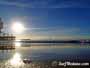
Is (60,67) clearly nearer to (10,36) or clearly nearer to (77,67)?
(77,67)

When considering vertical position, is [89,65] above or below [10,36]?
below

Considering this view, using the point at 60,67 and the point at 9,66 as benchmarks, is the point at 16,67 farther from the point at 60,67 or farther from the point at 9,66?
the point at 60,67

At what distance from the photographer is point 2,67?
233ft

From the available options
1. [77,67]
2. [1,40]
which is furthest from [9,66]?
[77,67]

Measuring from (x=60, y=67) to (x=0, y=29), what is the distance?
1762cm

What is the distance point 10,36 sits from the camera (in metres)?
76.5

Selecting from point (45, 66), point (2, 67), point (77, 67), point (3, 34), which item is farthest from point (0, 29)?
point (77, 67)

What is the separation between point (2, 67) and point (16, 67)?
4.25m

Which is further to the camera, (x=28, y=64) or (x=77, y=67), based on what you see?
(x=28, y=64)

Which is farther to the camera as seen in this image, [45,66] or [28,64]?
[28,64]

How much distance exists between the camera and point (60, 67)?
70.5 meters

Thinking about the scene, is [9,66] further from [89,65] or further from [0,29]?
[89,65]

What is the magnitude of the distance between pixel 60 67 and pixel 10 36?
16.4 metres

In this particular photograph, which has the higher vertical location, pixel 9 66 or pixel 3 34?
pixel 3 34
